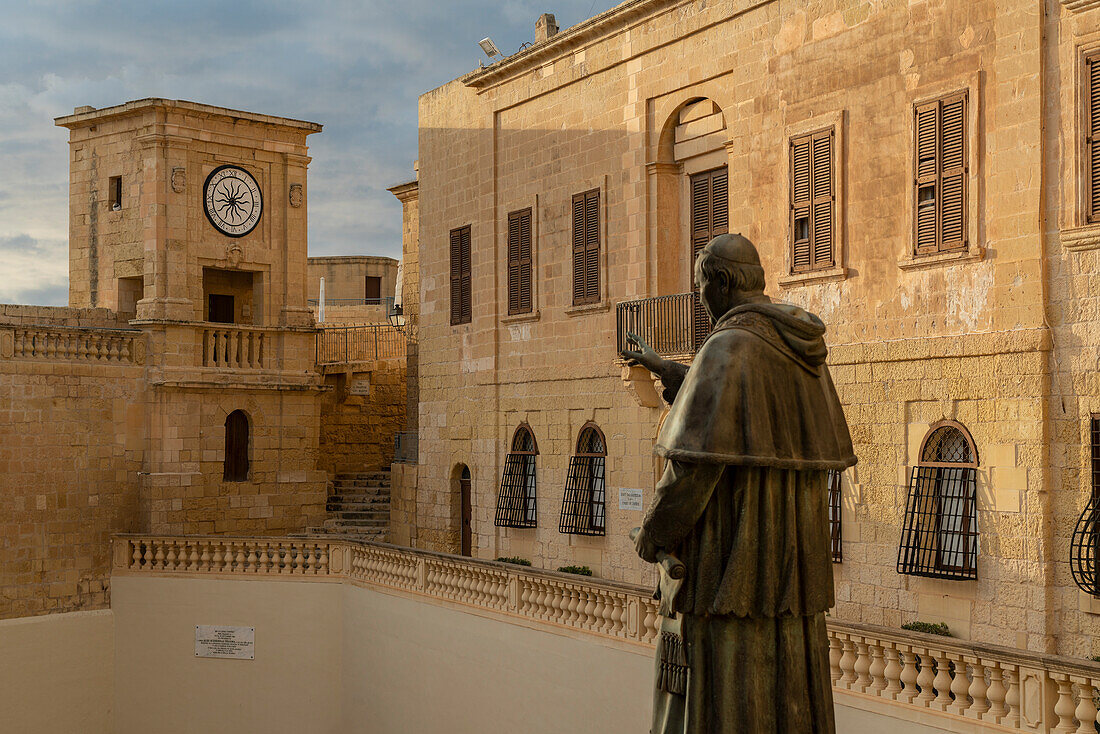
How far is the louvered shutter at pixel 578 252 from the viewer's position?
19.5 metres

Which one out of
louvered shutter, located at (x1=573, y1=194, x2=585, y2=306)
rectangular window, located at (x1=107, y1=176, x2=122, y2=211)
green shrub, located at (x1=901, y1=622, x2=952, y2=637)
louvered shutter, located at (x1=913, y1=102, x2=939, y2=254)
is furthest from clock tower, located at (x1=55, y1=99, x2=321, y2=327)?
green shrub, located at (x1=901, y1=622, x2=952, y2=637)

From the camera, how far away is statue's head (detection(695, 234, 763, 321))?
14.5 feet

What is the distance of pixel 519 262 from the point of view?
20922 mm

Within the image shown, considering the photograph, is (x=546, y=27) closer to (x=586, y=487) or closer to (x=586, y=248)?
(x=586, y=248)

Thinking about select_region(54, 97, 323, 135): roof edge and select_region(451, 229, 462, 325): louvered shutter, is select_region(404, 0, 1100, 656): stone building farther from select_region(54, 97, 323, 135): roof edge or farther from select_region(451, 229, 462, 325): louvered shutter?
select_region(54, 97, 323, 135): roof edge

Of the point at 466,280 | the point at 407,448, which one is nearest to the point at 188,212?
the point at 466,280

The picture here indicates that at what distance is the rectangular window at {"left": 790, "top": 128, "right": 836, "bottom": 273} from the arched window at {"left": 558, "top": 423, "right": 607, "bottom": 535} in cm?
510

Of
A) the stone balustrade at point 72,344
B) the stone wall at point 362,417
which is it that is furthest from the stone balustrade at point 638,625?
the stone wall at point 362,417

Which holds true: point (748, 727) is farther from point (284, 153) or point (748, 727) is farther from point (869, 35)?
point (284, 153)

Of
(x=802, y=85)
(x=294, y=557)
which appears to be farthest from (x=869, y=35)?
(x=294, y=557)

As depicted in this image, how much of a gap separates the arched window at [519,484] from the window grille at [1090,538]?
1008 cm

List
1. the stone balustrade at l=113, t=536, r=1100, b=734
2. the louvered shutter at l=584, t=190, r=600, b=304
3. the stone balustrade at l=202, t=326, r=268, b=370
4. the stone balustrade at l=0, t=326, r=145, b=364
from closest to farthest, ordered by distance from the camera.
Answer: the stone balustrade at l=113, t=536, r=1100, b=734 < the louvered shutter at l=584, t=190, r=600, b=304 < the stone balustrade at l=0, t=326, r=145, b=364 < the stone balustrade at l=202, t=326, r=268, b=370

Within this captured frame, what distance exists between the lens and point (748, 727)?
163 inches

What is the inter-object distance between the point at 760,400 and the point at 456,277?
18.7 metres
